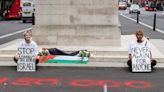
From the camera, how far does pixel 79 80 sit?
10125 millimetres

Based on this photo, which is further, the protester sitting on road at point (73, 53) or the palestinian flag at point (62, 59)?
the protester sitting on road at point (73, 53)

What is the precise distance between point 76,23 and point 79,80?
454 cm

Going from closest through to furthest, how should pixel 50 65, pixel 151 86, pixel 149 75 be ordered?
pixel 151 86
pixel 149 75
pixel 50 65

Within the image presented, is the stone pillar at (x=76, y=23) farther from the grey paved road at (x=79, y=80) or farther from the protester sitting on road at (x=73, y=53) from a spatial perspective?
the grey paved road at (x=79, y=80)

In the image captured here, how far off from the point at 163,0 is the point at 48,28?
351 ft

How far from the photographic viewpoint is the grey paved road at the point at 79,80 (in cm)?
916

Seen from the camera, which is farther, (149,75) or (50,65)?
(50,65)

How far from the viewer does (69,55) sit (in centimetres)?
1198

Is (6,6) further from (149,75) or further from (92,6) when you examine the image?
(149,75)

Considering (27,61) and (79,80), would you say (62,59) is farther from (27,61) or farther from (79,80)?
(79,80)

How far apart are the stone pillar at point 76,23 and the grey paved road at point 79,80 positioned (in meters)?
2.82

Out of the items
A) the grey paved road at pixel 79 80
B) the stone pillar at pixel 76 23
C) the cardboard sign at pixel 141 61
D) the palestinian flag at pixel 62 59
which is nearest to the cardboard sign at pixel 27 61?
the grey paved road at pixel 79 80

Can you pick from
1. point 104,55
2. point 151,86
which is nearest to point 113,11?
point 104,55

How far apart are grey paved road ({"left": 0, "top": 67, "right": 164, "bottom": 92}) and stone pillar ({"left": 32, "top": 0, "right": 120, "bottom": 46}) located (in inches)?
111
